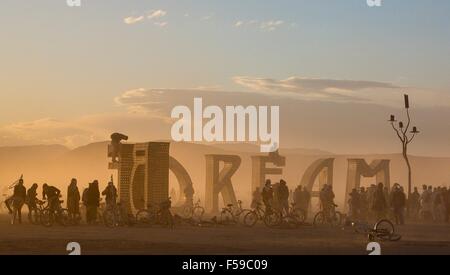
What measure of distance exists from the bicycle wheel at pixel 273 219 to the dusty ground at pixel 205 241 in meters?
0.76

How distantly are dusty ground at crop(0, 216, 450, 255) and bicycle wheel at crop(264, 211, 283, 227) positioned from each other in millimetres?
758

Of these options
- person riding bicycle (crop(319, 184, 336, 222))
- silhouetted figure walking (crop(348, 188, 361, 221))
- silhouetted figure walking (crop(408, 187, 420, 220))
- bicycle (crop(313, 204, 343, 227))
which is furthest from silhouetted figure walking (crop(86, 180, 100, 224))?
silhouetted figure walking (crop(408, 187, 420, 220))

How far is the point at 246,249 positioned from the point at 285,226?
28.1 feet

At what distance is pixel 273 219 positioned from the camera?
2966 centimetres

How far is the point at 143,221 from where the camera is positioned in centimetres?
2859

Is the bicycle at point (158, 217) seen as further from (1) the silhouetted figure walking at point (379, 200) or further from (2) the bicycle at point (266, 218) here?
(1) the silhouetted figure walking at point (379, 200)

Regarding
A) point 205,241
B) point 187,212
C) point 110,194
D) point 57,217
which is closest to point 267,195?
point 110,194

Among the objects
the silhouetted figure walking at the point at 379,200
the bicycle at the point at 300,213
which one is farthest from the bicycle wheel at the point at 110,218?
the silhouetted figure walking at the point at 379,200

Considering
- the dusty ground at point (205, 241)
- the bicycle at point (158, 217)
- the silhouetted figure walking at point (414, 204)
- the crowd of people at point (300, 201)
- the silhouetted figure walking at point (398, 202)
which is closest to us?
the dusty ground at point (205, 241)

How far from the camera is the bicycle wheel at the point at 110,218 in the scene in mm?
28562

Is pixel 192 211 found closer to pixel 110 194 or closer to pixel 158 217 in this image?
pixel 158 217

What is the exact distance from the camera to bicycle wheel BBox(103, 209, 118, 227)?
28.6 m

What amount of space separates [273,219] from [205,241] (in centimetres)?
681
